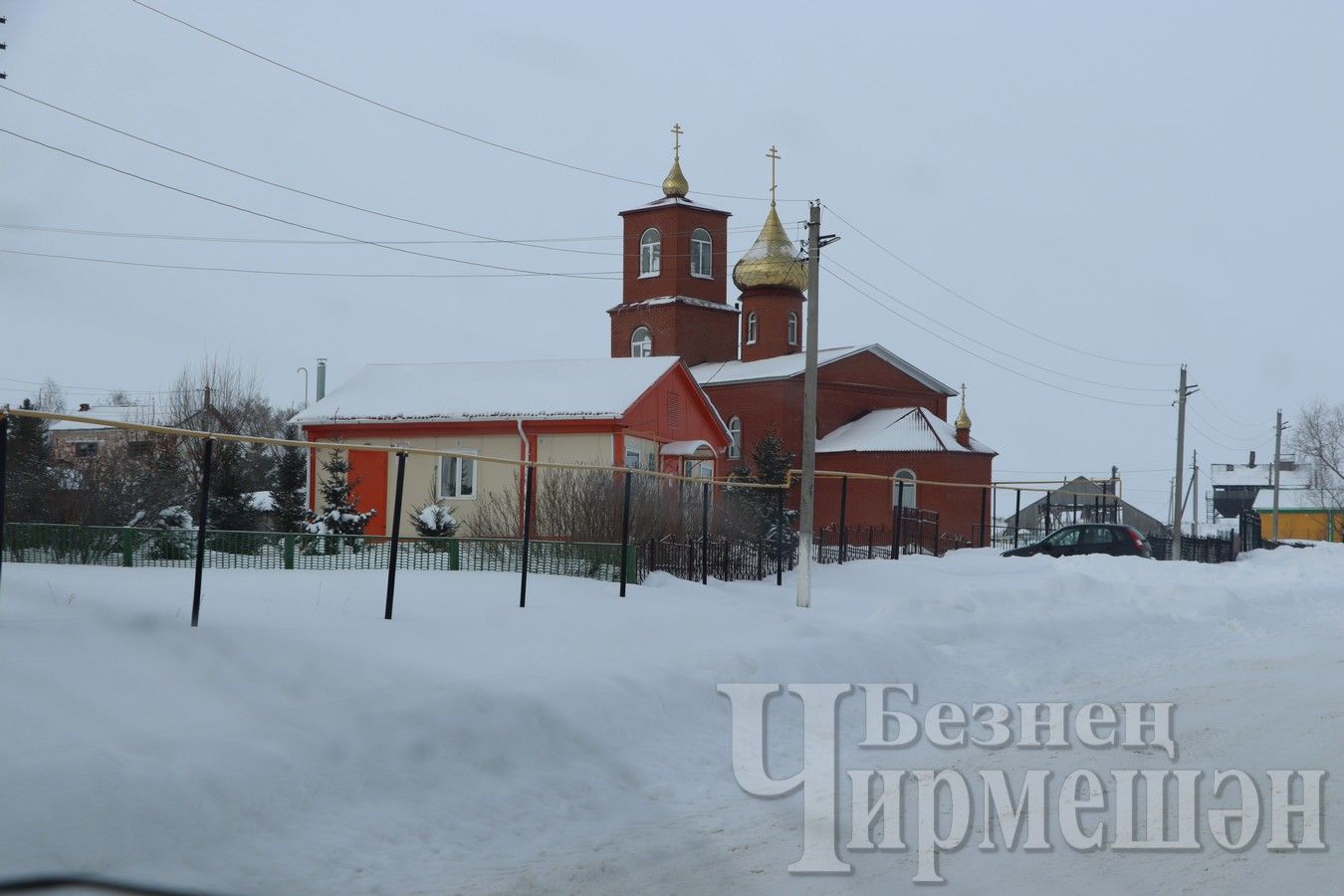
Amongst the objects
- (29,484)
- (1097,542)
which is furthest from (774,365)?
(29,484)

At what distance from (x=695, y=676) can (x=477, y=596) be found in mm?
3435

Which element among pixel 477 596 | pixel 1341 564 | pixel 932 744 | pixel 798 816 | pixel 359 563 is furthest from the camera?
pixel 1341 564

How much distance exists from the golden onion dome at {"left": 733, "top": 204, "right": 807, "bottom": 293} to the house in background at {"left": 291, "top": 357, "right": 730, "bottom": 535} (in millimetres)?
16419

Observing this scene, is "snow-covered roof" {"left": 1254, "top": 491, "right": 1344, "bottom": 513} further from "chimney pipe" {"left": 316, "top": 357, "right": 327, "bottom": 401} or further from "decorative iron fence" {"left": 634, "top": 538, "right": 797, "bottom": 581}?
"decorative iron fence" {"left": 634, "top": 538, "right": 797, "bottom": 581}

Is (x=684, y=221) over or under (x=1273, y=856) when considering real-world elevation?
over

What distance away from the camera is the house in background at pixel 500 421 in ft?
97.5

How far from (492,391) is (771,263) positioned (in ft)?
66.2

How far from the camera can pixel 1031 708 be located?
11.4 metres

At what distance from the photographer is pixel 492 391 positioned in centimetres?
3175

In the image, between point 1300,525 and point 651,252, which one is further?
point 1300,525

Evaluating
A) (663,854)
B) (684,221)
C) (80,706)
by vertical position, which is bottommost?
(663,854)

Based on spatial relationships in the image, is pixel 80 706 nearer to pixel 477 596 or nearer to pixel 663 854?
pixel 663 854

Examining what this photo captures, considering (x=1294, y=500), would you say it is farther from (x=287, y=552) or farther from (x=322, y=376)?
(x=287, y=552)


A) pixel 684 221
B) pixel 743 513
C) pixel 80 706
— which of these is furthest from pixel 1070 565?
pixel 684 221
